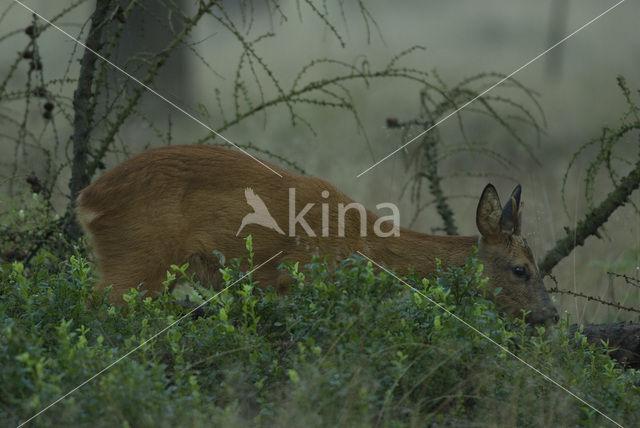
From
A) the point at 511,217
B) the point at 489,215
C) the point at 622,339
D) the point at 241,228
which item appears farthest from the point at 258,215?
the point at 622,339

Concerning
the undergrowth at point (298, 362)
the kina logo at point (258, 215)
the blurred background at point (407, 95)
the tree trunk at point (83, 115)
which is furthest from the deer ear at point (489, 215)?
the tree trunk at point (83, 115)

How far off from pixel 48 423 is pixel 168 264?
87.4 inches

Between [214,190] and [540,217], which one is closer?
[214,190]

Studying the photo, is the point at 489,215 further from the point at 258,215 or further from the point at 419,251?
the point at 258,215

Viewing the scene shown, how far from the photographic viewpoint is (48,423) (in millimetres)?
3727

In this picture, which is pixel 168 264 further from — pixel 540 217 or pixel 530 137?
pixel 530 137

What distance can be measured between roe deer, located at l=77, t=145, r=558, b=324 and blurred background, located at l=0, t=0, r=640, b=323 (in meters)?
1.51

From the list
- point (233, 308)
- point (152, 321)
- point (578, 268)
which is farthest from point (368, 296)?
point (578, 268)

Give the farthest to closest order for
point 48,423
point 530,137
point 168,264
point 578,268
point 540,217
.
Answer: point 530,137 < point 578,268 < point 540,217 < point 168,264 < point 48,423

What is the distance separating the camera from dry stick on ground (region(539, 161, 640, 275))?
22.7 feet

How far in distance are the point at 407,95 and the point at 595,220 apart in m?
10.5

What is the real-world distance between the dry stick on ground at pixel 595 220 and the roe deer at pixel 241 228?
0.88 m

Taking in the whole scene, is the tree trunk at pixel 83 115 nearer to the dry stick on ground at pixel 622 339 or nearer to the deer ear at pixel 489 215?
the deer ear at pixel 489 215

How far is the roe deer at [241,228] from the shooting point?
5.93m
